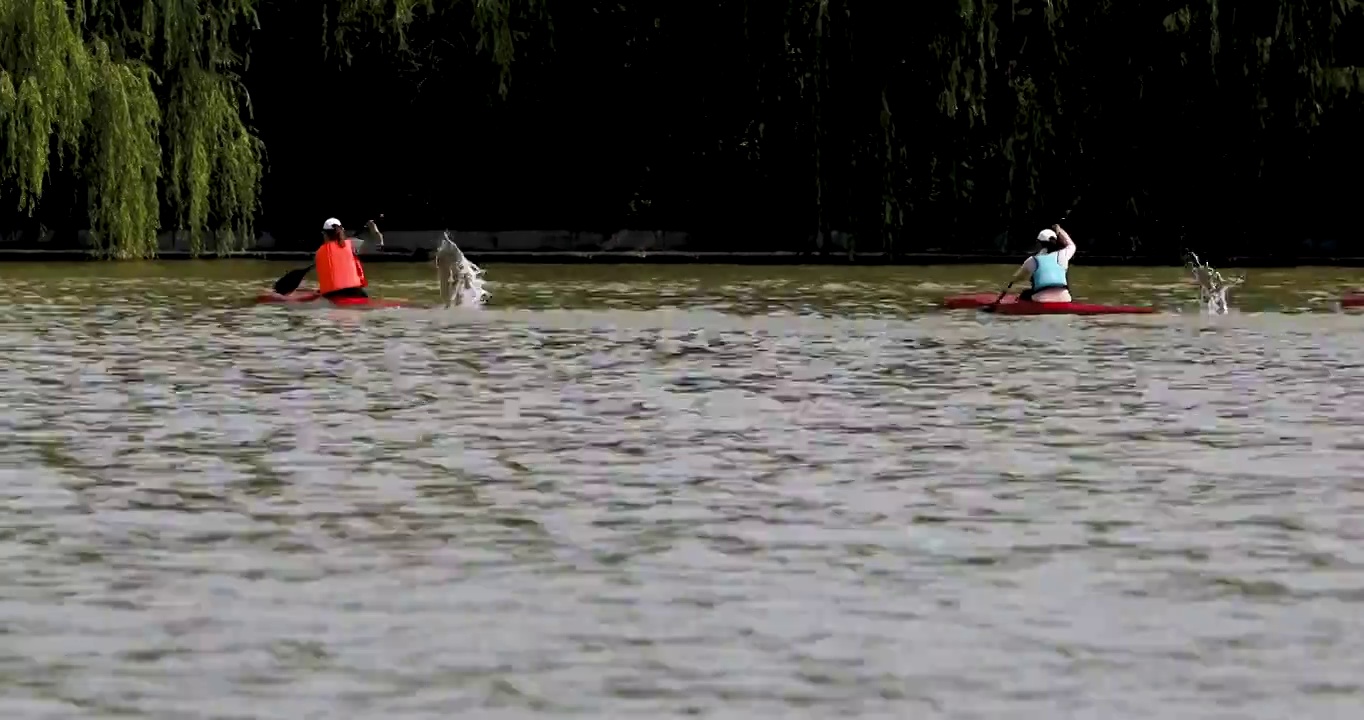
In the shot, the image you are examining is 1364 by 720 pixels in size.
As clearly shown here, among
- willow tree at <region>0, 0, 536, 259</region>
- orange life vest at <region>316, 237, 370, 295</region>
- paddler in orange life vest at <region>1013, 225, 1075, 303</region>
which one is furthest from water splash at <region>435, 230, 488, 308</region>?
willow tree at <region>0, 0, 536, 259</region>

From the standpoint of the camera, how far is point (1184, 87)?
1489 inches

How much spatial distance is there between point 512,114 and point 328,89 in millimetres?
2739

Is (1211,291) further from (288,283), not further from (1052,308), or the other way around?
(288,283)

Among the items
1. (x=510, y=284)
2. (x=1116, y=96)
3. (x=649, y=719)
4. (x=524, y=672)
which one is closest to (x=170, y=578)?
(x=524, y=672)

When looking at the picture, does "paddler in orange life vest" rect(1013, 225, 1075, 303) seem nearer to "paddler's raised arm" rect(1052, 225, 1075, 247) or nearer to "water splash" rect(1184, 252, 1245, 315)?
"paddler's raised arm" rect(1052, 225, 1075, 247)

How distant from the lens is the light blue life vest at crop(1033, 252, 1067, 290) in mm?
28641

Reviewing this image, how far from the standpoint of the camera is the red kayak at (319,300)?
3000 centimetres

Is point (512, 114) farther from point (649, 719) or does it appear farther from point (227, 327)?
point (649, 719)

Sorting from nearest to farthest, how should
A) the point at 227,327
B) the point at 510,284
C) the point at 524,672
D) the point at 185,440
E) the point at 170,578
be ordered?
the point at 524,672, the point at 170,578, the point at 185,440, the point at 227,327, the point at 510,284

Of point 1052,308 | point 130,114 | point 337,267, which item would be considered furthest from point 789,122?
point 1052,308

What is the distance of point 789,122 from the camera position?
3756cm

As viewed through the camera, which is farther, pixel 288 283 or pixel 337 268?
pixel 288 283

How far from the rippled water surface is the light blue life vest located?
510 cm

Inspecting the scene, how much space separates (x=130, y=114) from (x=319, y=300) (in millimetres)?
5747
